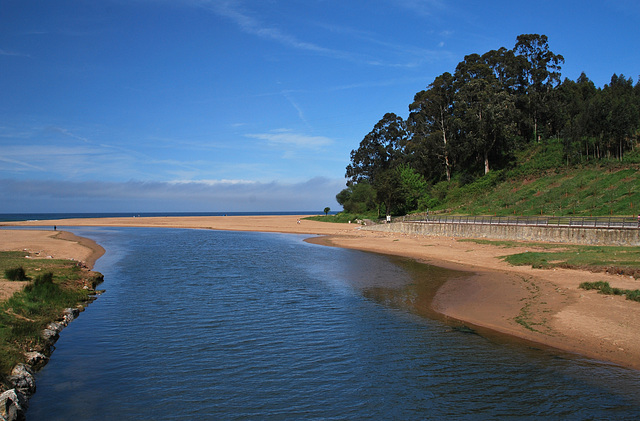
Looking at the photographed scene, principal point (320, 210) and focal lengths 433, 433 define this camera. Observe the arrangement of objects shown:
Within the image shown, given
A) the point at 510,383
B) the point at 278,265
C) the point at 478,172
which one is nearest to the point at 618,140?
the point at 478,172

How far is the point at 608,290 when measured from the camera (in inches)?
773

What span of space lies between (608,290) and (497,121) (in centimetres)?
6137

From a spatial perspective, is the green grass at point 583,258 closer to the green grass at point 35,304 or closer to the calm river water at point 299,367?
the calm river water at point 299,367

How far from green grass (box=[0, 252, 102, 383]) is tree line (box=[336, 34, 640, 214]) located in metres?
55.8

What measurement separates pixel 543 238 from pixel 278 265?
2317 cm

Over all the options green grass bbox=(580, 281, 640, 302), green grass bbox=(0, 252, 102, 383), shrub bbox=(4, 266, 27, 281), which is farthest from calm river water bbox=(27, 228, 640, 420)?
green grass bbox=(580, 281, 640, 302)

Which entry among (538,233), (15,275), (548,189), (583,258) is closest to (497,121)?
(548,189)

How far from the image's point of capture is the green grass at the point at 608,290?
18328mm

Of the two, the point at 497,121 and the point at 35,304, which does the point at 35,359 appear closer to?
the point at 35,304

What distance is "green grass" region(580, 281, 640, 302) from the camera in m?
18.3

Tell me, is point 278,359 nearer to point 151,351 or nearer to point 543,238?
point 151,351

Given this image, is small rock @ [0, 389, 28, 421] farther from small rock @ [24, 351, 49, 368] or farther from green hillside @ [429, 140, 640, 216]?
green hillside @ [429, 140, 640, 216]

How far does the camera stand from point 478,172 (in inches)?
3253

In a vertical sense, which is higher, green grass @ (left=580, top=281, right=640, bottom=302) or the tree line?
the tree line
